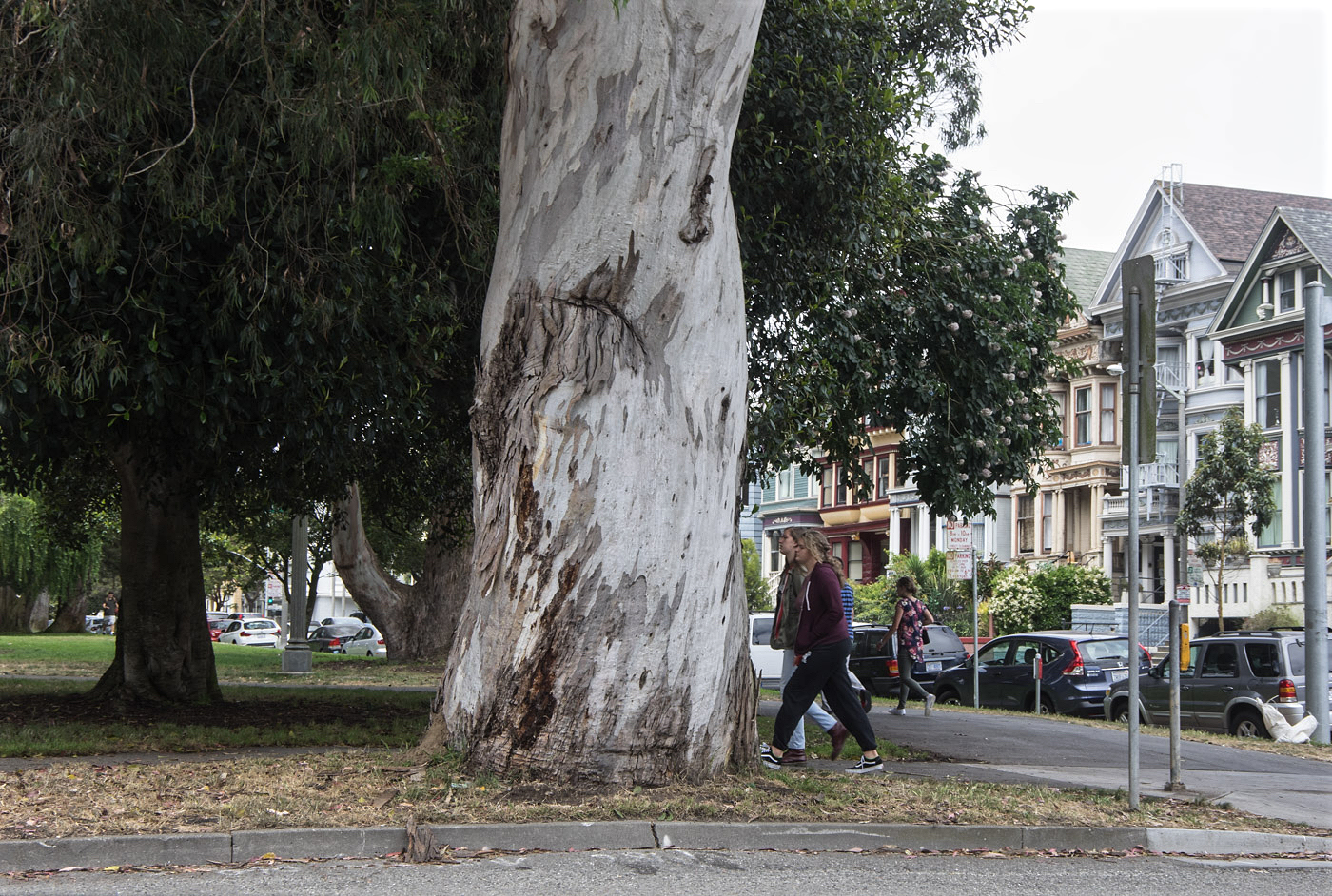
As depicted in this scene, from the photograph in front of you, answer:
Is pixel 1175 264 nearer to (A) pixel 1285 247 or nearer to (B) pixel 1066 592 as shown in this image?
(A) pixel 1285 247

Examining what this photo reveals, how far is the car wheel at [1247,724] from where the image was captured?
17953mm

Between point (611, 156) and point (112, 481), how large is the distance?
40.1ft

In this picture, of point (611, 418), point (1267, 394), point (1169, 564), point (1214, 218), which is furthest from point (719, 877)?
point (1214, 218)

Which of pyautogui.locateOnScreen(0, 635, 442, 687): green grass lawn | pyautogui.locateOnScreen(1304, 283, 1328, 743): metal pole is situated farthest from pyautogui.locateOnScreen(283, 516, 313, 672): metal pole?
pyautogui.locateOnScreen(1304, 283, 1328, 743): metal pole

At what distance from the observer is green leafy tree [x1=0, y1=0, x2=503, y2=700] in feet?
30.8

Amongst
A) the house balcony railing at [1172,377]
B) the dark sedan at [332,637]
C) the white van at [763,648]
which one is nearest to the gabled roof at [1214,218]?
the house balcony railing at [1172,377]

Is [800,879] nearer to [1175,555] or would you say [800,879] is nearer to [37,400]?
[37,400]

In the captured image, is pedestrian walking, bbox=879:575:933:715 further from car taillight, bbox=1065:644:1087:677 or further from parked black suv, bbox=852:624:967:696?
parked black suv, bbox=852:624:967:696

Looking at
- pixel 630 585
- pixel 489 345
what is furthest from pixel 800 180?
pixel 630 585

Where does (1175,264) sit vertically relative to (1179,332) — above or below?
above

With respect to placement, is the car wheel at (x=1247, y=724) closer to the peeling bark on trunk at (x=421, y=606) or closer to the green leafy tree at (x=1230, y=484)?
the green leafy tree at (x=1230, y=484)

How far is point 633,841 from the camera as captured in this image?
717cm

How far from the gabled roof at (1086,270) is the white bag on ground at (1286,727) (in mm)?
31481

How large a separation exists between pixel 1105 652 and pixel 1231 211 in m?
26.8
